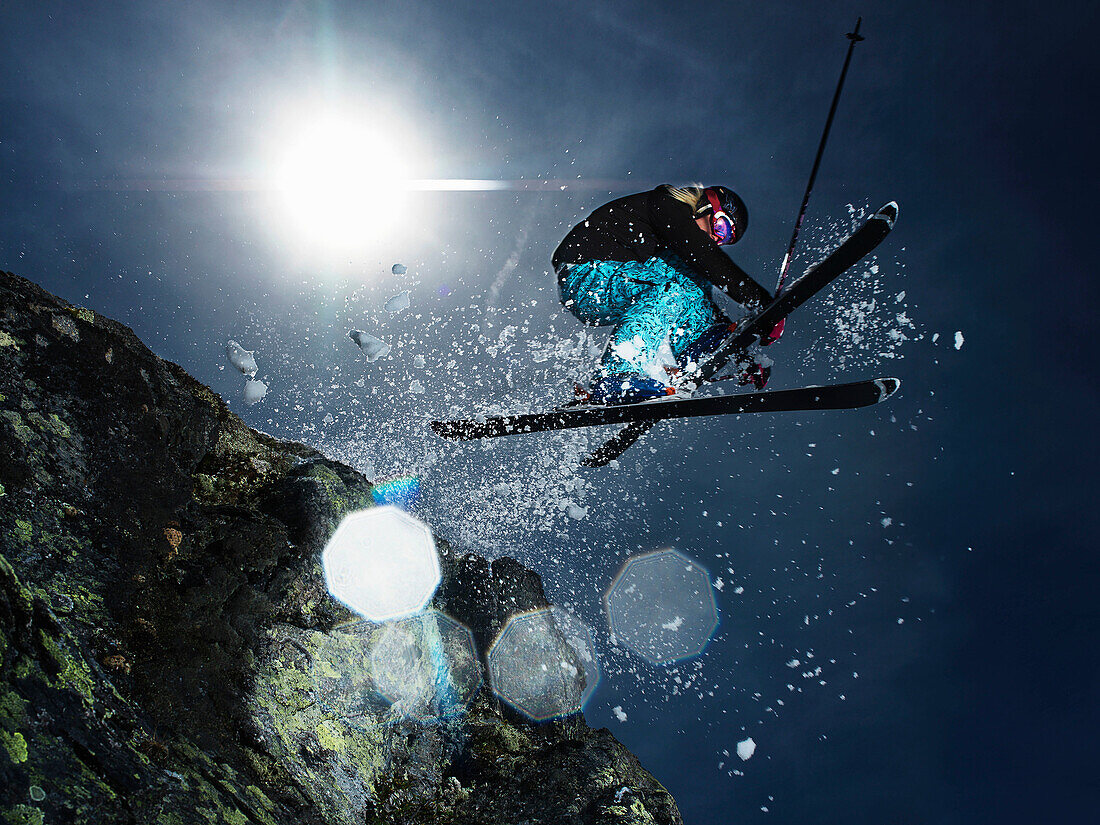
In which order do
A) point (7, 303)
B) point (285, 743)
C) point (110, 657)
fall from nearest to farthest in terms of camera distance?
point (110, 657), point (7, 303), point (285, 743)

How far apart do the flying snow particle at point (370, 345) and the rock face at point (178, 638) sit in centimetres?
259

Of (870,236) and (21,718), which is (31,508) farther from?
(870,236)

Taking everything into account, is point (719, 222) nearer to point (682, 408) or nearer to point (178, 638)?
point (682, 408)

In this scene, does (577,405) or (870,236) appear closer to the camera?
(870,236)

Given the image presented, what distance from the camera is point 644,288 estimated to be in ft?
19.4

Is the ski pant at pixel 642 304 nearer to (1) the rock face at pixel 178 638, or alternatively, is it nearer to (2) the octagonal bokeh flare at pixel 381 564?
(2) the octagonal bokeh flare at pixel 381 564

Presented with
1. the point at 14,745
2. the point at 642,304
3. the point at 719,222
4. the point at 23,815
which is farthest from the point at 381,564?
the point at 719,222

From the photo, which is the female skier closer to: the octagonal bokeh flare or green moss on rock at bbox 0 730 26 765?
the octagonal bokeh flare

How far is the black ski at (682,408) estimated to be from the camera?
5082 mm

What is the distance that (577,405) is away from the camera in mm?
6070

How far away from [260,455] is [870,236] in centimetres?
700

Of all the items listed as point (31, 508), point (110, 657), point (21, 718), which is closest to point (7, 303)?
point (31, 508)

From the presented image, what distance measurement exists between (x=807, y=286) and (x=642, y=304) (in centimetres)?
178

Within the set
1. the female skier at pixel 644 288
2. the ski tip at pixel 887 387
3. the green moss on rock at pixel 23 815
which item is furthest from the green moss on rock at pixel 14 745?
the ski tip at pixel 887 387
